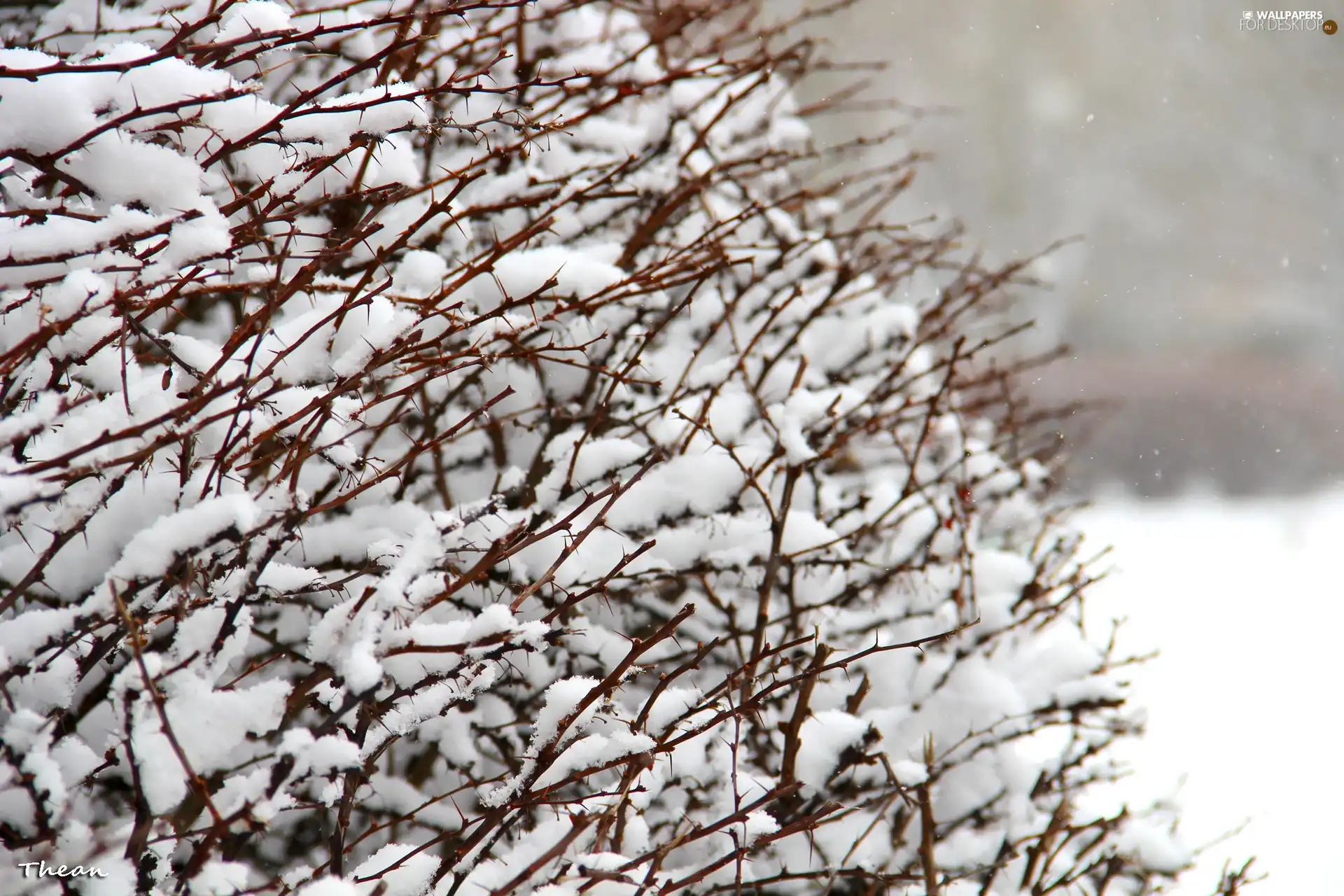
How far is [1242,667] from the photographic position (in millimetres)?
9617

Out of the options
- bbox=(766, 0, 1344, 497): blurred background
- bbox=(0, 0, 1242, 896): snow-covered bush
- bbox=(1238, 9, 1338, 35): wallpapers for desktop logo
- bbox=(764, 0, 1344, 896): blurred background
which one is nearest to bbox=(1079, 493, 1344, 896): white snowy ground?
bbox=(764, 0, 1344, 896): blurred background

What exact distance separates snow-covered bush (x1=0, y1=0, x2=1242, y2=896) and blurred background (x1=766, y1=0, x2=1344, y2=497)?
1107 centimetres

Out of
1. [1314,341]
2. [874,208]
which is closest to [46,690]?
[874,208]

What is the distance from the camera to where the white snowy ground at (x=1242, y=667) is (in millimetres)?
7000

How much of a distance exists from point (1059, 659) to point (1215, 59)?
17552 mm

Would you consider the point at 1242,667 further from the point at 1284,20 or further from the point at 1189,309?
the point at 1189,309

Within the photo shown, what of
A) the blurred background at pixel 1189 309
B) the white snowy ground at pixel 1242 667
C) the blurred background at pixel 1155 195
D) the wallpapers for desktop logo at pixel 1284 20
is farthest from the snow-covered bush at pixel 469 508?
the wallpapers for desktop logo at pixel 1284 20

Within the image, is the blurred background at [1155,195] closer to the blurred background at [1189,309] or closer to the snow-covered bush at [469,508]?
the blurred background at [1189,309]

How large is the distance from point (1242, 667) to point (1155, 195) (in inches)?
472

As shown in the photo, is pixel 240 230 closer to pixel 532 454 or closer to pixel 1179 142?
pixel 532 454

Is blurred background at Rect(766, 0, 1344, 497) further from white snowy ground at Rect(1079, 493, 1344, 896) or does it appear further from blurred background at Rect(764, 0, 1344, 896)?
white snowy ground at Rect(1079, 493, 1344, 896)

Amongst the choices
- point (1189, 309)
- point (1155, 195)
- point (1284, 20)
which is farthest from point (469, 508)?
point (1155, 195)

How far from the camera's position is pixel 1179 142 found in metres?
18.3

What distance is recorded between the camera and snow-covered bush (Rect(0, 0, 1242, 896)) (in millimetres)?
1356
